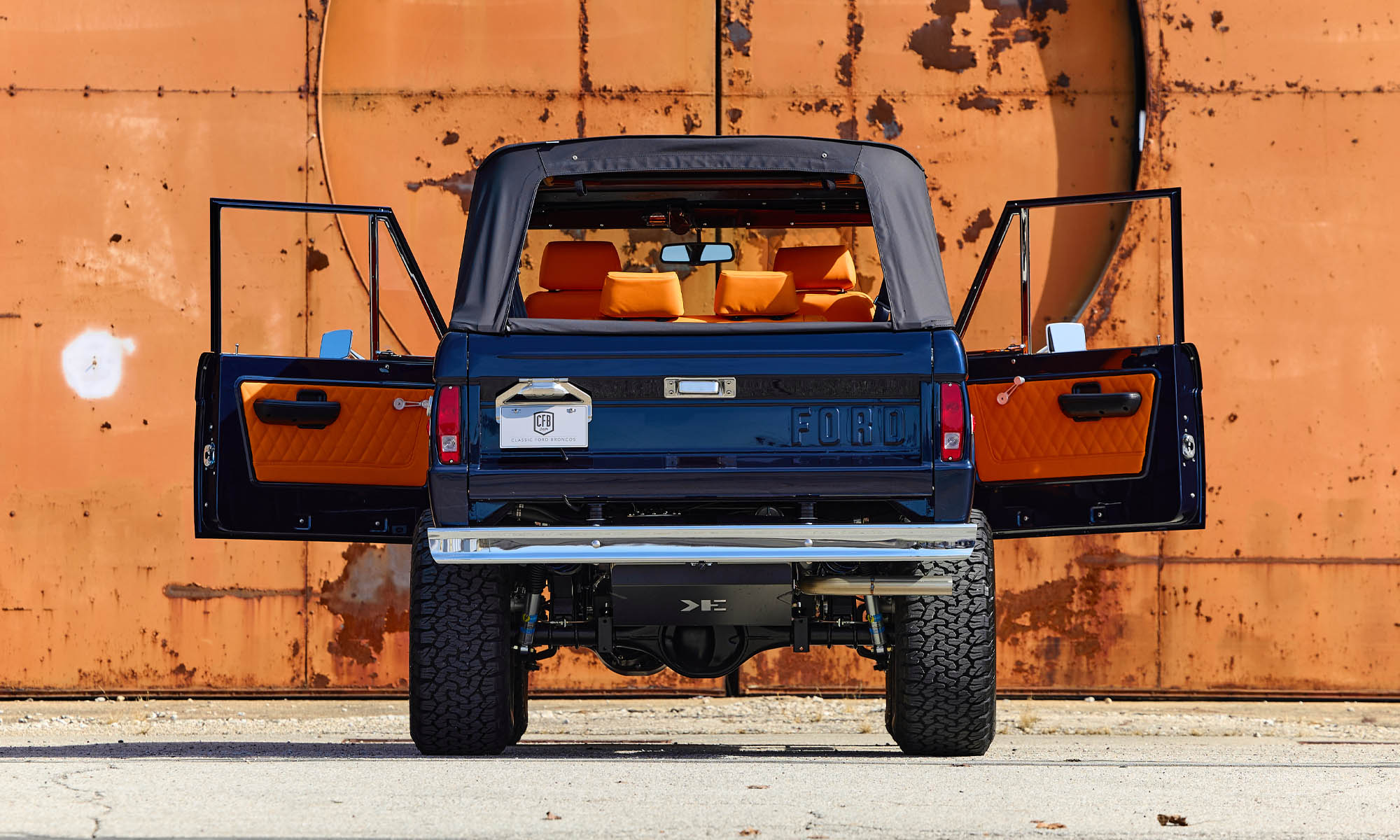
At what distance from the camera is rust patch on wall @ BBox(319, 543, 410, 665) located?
28.2 ft

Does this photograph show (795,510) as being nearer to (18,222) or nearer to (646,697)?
(646,697)

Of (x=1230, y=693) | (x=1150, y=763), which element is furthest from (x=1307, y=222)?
(x=1150, y=763)

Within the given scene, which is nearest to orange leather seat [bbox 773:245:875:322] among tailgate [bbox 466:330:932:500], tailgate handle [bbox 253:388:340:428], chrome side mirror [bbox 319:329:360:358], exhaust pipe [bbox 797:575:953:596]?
tailgate [bbox 466:330:932:500]

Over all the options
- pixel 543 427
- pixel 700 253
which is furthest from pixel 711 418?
pixel 700 253

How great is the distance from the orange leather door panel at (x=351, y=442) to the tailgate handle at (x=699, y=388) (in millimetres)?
1421

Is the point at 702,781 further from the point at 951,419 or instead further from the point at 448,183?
the point at 448,183

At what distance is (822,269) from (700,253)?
478 mm

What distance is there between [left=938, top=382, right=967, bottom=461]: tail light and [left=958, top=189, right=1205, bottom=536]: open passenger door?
30.1 inches

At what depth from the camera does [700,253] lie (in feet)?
19.7

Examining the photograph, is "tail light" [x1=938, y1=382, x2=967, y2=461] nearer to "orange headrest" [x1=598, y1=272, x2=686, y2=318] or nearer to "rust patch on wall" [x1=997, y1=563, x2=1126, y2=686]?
"orange headrest" [x1=598, y1=272, x2=686, y2=318]

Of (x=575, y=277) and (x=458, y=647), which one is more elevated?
(x=575, y=277)

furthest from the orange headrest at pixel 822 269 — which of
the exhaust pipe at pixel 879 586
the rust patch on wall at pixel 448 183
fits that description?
the rust patch on wall at pixel 448 183

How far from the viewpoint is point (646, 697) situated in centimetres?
875

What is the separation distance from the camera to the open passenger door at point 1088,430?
5805mm
